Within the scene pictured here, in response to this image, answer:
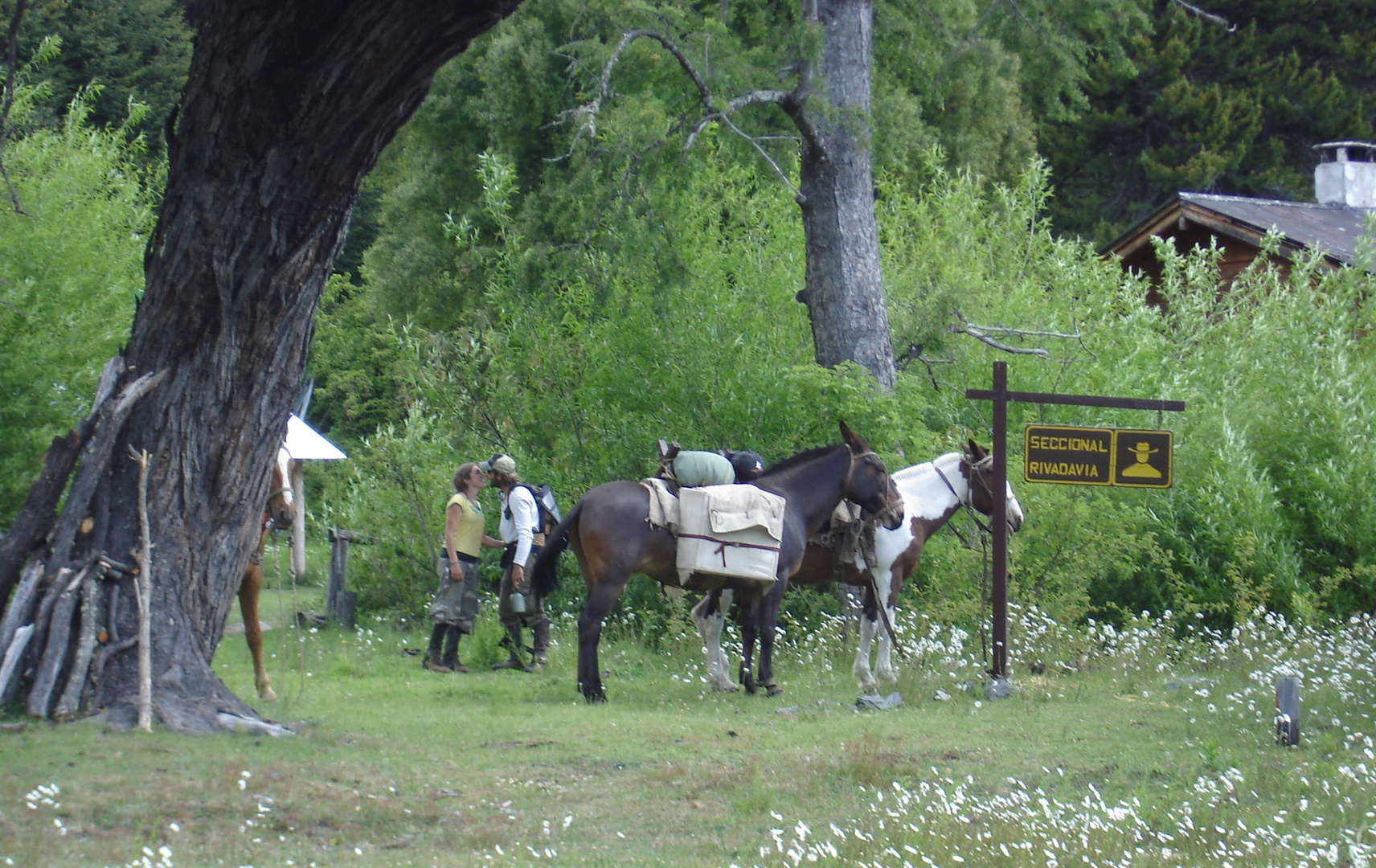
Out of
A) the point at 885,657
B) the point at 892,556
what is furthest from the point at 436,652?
the point at 892,556

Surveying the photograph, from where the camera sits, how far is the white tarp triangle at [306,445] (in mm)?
15922

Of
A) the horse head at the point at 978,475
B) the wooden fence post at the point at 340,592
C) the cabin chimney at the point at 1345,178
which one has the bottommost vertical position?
the wooden fence post at the point at 340,592

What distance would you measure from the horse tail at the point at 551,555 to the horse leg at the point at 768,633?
1584mm

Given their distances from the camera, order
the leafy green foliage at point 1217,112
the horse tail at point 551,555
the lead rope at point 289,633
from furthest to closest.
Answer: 1. the leafy green foliage at point 1217,112
2. the horse tail at point 551,555
3. the lead rope at point 289,633

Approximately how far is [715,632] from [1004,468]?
2.64 m

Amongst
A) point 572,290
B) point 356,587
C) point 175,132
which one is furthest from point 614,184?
point 175,132

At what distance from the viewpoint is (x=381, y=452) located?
52.6ft

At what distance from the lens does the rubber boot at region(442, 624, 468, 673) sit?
11531 mm

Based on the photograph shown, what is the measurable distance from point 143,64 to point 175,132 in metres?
24.2

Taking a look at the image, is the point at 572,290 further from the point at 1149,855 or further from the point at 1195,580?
the point at 1149,855

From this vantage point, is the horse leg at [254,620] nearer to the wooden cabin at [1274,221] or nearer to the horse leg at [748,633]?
the horse leg at [748,633]

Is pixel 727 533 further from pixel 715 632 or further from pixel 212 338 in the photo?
pixel 212 338

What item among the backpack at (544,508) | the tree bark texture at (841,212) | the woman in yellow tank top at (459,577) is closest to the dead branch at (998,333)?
the tree bark texture at (841,212)

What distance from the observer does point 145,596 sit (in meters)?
6.60
